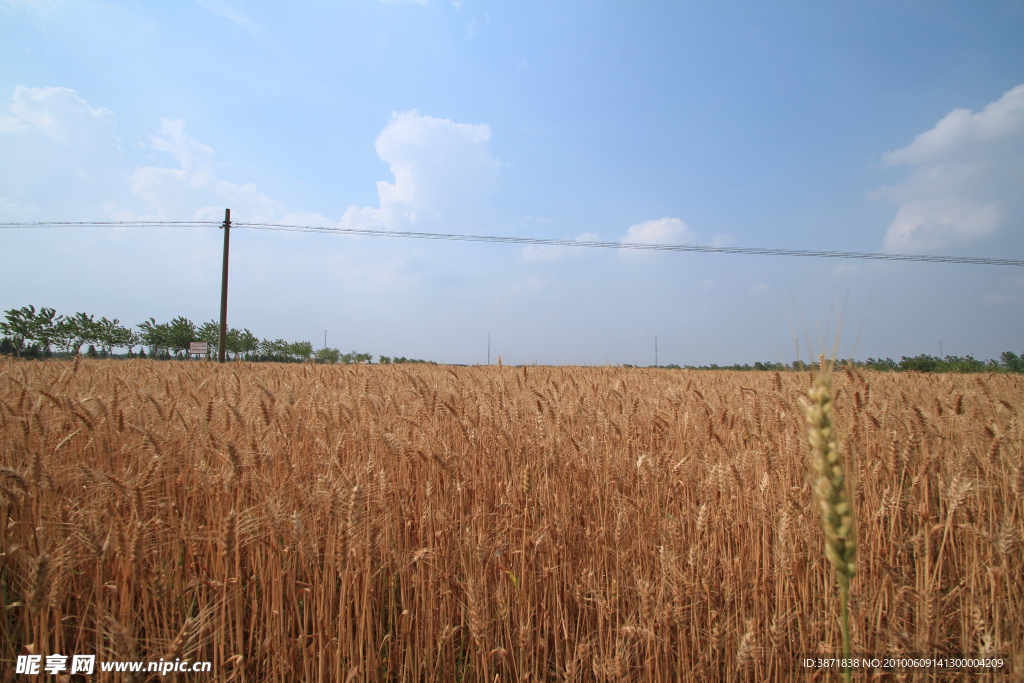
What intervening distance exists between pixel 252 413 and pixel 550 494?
2092 mm

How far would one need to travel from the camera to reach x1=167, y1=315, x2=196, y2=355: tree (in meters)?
51.1

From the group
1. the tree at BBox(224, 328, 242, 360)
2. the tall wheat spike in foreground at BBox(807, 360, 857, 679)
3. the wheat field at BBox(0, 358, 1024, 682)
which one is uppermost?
the tree at BBox(224, 328, 242, 360)

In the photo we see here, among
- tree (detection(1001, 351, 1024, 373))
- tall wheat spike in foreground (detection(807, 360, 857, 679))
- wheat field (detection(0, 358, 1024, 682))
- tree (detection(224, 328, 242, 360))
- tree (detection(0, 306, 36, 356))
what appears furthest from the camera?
tree (detection(224, 328, 242, 360))

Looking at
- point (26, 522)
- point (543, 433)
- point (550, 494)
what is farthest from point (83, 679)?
point (543, 433)

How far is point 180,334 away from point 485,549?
6436cm

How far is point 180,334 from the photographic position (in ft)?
168

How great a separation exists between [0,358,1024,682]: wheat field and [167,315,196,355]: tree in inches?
2409

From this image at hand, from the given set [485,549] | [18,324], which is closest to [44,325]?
[18,324]

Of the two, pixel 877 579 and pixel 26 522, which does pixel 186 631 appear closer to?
pixel 26 522

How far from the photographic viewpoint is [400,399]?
3.80 m

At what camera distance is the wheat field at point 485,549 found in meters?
1.40

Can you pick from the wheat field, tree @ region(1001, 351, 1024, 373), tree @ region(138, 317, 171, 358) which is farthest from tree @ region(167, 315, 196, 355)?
tree @ region(1001, 351, 1024, 373)

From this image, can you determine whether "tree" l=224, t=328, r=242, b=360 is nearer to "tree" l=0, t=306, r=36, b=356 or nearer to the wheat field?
"tree" l=0, t=306, r=36, b=356

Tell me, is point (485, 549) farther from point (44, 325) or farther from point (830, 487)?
point (44, 325)
